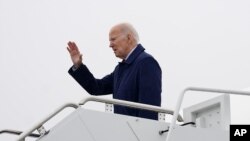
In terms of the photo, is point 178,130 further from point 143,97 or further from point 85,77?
point 85,77

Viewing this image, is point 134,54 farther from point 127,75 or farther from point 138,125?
point 138,125

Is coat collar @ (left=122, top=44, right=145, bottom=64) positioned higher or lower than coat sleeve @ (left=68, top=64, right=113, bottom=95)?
higher

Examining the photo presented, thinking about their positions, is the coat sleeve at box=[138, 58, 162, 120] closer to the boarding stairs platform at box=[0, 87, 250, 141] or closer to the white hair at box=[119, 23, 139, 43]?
the boarding stairs platform at box=[0, 87, 250, 141]

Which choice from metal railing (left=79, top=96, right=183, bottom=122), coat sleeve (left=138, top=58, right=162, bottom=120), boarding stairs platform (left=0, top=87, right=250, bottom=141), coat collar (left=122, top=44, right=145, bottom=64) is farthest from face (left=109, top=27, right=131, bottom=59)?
metal railing (left=79, top=96, right=183, bottom=122)

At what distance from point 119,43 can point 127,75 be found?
1.81 ft

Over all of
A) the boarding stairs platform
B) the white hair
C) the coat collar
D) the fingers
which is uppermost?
the white hair

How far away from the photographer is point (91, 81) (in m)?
8.40

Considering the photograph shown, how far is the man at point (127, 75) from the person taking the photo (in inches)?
289

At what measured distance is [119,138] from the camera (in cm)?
646

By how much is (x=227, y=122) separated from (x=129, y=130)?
0.89 meters

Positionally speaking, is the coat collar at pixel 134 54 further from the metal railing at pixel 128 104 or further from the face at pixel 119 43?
the metal railing at pixel 128 104

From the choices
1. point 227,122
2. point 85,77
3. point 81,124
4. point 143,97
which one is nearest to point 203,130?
point 227,122

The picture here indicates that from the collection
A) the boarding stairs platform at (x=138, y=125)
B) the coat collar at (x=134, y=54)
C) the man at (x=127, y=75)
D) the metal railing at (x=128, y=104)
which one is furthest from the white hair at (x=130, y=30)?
the metal railing at (x=128, y=104)

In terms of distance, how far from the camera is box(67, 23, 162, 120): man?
733 cm
